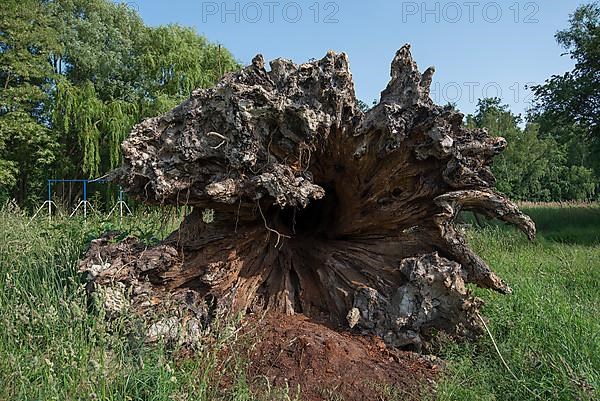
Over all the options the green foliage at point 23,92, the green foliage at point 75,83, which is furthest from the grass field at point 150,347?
the green foliage at point 23,92

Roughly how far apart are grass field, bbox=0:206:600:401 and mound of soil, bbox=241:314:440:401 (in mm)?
185

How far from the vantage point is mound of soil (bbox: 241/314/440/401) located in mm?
2986

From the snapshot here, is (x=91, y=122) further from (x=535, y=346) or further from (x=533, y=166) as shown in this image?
(x=533, y=166)

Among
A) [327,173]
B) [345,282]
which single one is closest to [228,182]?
[327,173]

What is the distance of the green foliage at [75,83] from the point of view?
2087cm

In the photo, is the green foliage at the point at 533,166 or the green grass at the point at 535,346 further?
the green foliage at the point at 533,166

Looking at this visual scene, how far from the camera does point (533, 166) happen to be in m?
42.5

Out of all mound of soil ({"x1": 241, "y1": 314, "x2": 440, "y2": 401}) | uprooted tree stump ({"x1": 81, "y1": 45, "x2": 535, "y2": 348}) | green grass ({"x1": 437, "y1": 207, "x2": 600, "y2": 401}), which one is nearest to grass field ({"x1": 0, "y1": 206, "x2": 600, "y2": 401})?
green grass ({"x1": 437, "y1": 207, "x2": 600, "y2": 401})

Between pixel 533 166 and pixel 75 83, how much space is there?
117 feet

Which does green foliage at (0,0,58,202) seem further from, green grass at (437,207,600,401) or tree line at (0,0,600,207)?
green grass at (437,207,600,401)

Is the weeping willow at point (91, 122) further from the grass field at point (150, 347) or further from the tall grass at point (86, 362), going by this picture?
the tall grass at point (86, 362)

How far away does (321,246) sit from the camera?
4.54 meters

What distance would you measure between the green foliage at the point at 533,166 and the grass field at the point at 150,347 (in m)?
32.9

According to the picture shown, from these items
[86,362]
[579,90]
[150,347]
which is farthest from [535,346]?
[579,90]
